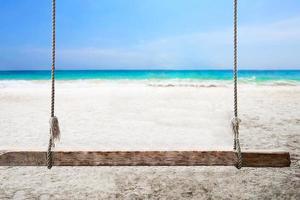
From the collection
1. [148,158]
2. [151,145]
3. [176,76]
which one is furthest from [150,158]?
[176,76]

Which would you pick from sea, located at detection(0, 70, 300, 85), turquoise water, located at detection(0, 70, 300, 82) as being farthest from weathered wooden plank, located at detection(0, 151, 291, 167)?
turquoise water, located at detection(0, 70, 300, 82)

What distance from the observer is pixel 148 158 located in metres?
2.12

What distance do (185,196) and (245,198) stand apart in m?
0.48

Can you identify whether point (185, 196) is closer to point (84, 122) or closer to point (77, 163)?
point (77, 163)

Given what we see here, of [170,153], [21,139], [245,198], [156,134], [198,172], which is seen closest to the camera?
[170,153]

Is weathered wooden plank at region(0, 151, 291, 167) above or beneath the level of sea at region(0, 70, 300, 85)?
beneath

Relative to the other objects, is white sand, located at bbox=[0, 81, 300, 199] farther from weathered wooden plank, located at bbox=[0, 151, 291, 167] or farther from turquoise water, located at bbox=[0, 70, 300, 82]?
turquoise water, located at bbox=[0, 70, 300, 82]

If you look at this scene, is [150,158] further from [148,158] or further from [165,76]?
[165,76]

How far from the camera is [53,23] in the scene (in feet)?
7.43

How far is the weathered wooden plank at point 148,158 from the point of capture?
212cm

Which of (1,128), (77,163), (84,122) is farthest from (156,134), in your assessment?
(77,163)

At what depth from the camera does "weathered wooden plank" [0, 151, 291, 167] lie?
83.4 inches

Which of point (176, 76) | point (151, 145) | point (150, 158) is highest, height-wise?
point (176, 76)

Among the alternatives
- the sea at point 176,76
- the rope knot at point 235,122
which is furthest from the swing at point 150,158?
the sea at point 176,76
